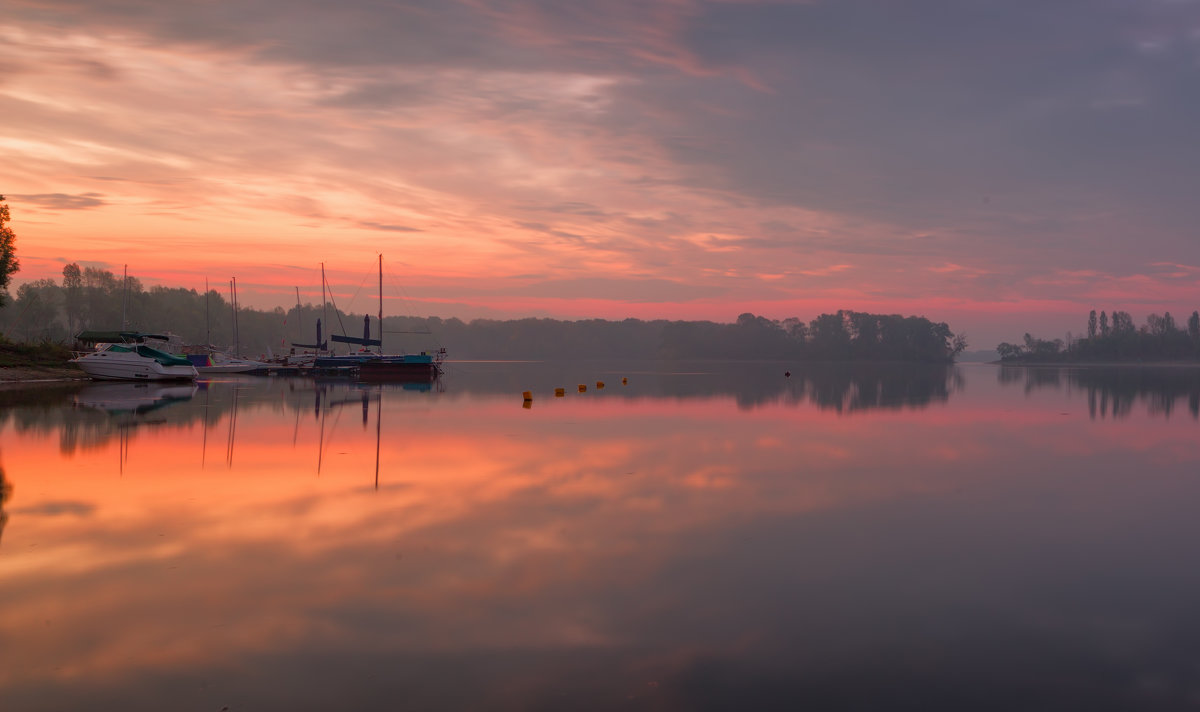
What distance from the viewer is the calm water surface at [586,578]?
755 cm

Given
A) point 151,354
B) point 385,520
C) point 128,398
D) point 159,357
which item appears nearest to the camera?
point 385,520

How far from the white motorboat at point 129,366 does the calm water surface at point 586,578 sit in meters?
37.8

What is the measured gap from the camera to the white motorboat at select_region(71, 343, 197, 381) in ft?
191

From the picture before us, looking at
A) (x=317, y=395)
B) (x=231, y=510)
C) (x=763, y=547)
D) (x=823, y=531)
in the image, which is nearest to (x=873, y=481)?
(x=823, y=531)

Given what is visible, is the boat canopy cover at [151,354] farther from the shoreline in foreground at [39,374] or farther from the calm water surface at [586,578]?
the calm water surface at [586,578]

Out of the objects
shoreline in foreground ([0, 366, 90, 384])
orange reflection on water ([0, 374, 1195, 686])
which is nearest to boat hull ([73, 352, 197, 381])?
shoreline in foreground ([0, 366, 90, 384])

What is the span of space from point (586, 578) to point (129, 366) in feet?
197

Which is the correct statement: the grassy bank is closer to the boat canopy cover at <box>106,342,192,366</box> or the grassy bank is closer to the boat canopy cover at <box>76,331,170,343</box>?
the boat canopy cover at <box>106,342,192,366</box>

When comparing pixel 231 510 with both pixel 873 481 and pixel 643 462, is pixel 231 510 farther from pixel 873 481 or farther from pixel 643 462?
pixel 873 481

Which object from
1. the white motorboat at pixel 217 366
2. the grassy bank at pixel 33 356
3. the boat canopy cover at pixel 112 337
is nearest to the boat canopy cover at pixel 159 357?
the grassy bank at pixel 33 356

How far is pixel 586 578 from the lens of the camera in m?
10.9

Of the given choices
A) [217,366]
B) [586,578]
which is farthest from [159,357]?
[586,578]

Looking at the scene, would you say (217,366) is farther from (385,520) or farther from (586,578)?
(586,578)

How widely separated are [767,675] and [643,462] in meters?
14.6
